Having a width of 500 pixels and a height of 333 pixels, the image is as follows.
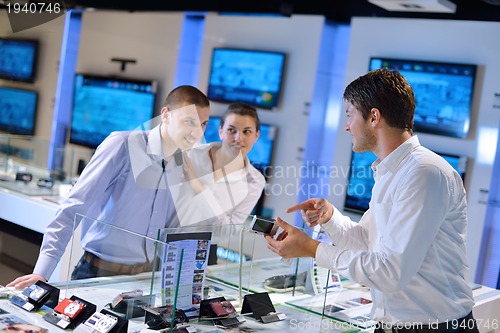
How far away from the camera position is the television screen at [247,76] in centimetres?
649

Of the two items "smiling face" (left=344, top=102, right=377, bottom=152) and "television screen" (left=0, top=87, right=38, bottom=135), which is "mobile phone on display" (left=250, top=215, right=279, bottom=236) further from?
"television screen" (left=0, top=87, right=38, bottom=135)

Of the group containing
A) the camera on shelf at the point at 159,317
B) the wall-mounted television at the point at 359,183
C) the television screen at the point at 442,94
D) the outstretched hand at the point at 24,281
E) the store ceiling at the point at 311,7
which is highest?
the store ceiling at the point at 311,7

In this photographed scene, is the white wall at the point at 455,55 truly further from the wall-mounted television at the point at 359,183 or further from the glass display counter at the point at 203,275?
the glass display counter at the point at 203,275

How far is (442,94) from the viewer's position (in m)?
5.35

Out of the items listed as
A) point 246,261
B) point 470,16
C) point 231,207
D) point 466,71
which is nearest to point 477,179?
point 466,71

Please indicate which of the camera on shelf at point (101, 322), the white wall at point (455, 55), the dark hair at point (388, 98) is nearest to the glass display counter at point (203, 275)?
the camera on shelf at point (101, 322)

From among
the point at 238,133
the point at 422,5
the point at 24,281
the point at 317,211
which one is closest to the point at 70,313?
the point at 24,281

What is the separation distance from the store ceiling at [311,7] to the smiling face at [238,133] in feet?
5.62

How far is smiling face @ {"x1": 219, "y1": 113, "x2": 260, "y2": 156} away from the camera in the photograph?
405 cm

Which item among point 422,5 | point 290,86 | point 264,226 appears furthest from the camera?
point 290,86

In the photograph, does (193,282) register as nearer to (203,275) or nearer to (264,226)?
(203,275)

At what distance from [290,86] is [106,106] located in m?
2.88

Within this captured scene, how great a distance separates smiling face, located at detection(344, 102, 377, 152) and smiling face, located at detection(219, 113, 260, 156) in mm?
1858

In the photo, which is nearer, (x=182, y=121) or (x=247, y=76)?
(x=182, y=121)
